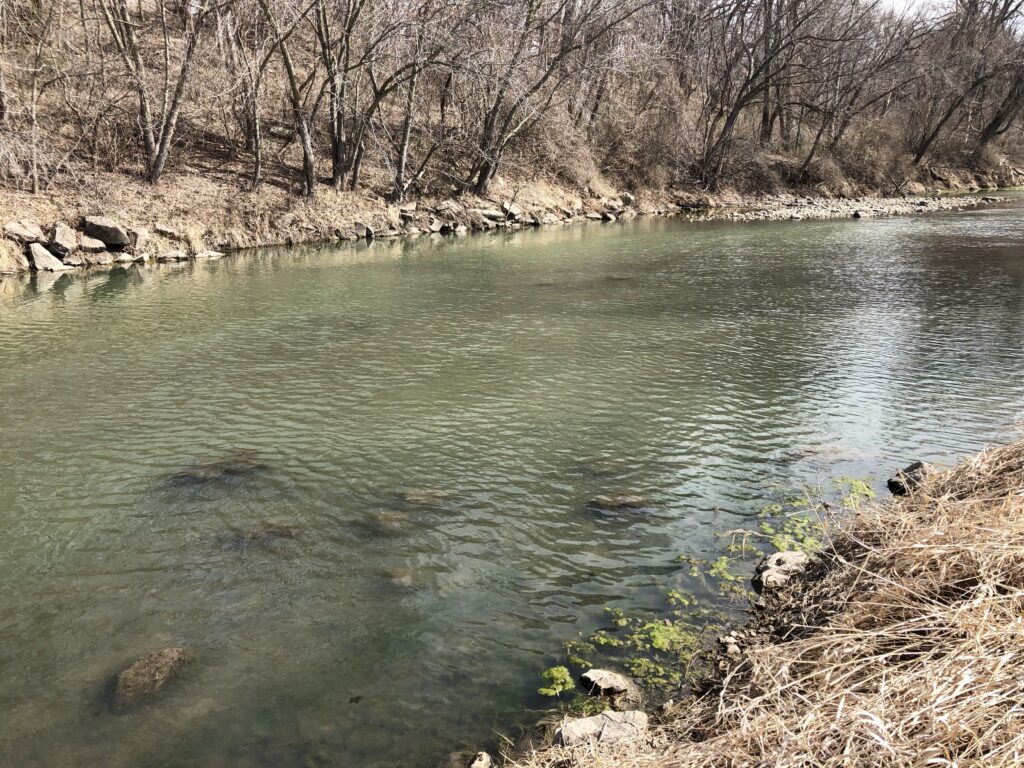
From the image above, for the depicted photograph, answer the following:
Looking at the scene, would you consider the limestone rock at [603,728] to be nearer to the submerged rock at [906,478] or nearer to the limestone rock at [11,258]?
the submerged rock at [906,478]

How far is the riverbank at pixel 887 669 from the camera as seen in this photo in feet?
8.34

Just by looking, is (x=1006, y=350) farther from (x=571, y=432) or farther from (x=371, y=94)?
(x=371, y=94)

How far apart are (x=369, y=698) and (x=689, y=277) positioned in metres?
16.5

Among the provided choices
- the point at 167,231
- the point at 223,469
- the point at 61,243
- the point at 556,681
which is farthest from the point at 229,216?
the point at 556,681

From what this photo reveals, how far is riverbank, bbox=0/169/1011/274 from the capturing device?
65.9ft

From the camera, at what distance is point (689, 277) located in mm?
19062

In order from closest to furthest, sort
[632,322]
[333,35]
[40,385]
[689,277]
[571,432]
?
[571,432] → [40,385] → [632,322] → [689,277] → [333,35]

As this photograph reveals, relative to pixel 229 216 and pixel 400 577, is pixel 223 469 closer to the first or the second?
pixel 400 577

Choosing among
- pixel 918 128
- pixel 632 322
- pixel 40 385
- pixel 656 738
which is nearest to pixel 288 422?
pixel 40 385

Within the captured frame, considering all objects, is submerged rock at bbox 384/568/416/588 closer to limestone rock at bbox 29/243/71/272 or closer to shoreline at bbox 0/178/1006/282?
shoreline at bbox 0/178/1006/282

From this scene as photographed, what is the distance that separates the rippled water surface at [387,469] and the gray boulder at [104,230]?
4.77m

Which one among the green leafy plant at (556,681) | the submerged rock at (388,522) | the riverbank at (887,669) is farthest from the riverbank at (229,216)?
the riverbank at (887,669)

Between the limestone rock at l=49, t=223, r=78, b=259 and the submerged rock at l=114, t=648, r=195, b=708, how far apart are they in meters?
19.1

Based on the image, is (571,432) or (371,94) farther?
(371,94)
